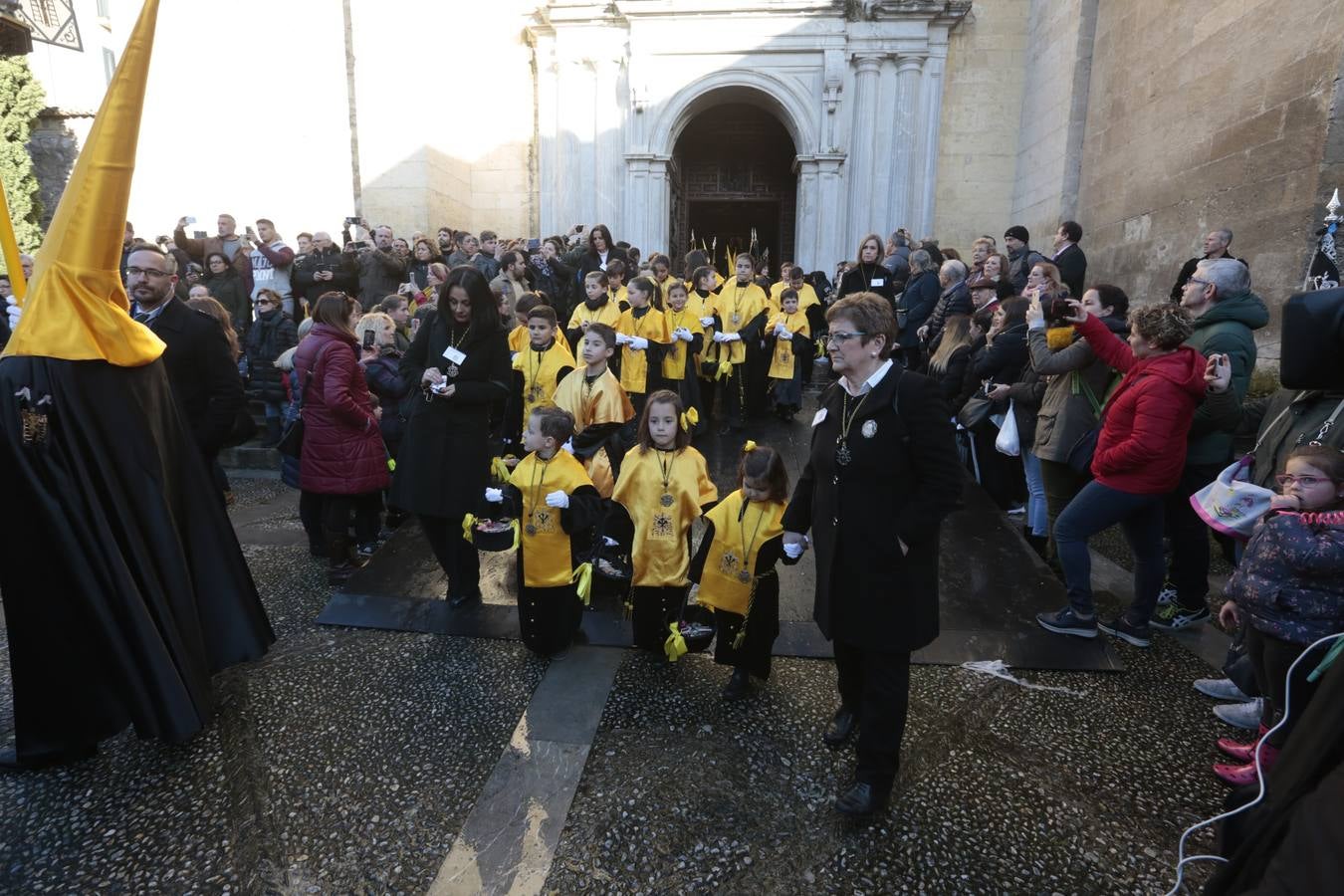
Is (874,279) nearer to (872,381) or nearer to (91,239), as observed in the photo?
(872,381)

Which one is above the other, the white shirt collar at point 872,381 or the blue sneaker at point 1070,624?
the white shirt collar at point 872,381

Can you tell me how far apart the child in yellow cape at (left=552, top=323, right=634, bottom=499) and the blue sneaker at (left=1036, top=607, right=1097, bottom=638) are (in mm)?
2639

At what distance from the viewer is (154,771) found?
9.39ft

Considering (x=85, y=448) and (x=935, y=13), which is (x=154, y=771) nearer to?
(x=85, y=448)

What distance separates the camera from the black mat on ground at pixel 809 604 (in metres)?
3.82

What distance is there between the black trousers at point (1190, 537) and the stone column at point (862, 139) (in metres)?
9.77

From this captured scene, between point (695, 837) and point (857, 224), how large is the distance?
12.1 m

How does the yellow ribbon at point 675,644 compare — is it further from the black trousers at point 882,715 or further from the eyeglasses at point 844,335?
the eyeglasses at point 844,335

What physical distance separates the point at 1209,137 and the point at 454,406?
8.40 meters

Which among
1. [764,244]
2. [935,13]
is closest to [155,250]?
[935,13]

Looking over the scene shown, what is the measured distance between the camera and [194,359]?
3613 mm

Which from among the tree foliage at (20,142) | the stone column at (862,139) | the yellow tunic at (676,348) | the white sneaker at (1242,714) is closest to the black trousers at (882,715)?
the white sneaker at (1242,714)

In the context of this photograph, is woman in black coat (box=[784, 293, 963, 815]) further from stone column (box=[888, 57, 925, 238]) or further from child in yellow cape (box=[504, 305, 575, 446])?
stone column (box=[888, 57, 925, 238])

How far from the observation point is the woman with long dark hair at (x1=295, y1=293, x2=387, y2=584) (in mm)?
4523
